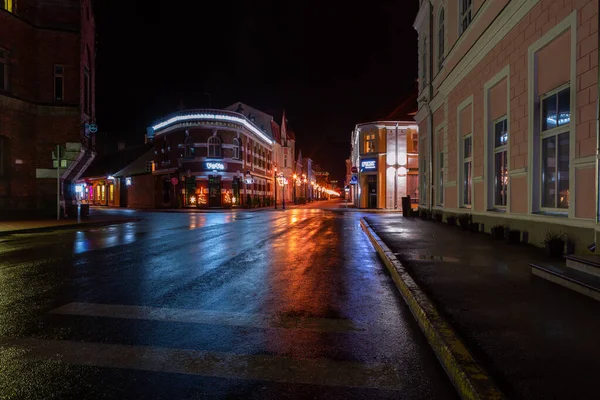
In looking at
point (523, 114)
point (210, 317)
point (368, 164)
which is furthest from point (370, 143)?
point (210, 317)

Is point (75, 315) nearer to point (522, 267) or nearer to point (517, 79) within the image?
point (522, 267)

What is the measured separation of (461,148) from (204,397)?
14397 millimetres

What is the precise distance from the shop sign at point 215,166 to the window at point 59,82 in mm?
21201

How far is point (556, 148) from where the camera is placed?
852 centimetres

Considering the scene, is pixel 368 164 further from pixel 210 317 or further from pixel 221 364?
pixel 221 364

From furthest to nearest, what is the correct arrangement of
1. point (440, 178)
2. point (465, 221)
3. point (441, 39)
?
point (440, 178) → point (441, 39) → point (465, 221)

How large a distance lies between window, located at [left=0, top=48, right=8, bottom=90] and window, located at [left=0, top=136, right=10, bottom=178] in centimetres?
256

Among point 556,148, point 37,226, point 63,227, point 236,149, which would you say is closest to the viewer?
point 556,148

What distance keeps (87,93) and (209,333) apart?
2427 cm

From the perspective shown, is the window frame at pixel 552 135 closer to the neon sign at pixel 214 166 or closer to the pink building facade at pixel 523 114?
the pink building facade at pixel 523 114

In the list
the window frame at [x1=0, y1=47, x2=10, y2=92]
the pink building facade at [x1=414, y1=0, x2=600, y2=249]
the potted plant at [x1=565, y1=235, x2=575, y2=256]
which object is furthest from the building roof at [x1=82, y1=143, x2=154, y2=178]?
the potted plant at [x1=565, y1=235, x2=575, y2=256]

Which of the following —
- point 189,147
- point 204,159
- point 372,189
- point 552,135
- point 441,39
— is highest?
point 441,39

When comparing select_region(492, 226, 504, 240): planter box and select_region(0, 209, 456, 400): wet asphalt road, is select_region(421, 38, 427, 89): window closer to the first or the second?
select_region(492, 226, 504, 240): planter box

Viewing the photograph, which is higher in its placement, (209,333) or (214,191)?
(214,191)
